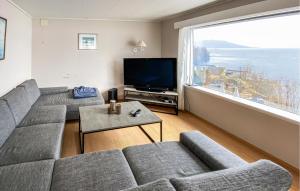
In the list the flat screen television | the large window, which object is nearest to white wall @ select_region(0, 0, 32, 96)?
the flat screen television

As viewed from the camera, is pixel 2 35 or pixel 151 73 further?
pixel 151 73

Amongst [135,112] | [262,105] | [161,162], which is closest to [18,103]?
[135,112]

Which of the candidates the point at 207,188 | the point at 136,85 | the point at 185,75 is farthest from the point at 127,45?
the point at 207,188

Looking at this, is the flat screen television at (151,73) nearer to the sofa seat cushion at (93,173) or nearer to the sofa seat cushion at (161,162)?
the sofa seat cushion at (161,162)

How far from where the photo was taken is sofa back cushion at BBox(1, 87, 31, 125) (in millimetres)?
2605

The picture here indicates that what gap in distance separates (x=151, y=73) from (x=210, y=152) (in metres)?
3.26

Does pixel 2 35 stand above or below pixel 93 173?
above

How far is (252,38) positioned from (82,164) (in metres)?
2.76

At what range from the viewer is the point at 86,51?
5117mm

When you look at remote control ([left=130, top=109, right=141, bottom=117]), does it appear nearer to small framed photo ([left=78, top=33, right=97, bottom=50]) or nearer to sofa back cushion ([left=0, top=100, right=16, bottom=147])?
sofa back cushion ([left=0, top=100, right=16, bottom=147])

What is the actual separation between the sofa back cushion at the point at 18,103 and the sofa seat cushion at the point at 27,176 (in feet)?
3.70

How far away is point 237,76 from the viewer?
3.44 m

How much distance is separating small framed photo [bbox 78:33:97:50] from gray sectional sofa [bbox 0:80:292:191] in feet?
9.60

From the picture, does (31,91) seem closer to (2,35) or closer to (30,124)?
(2,35)
